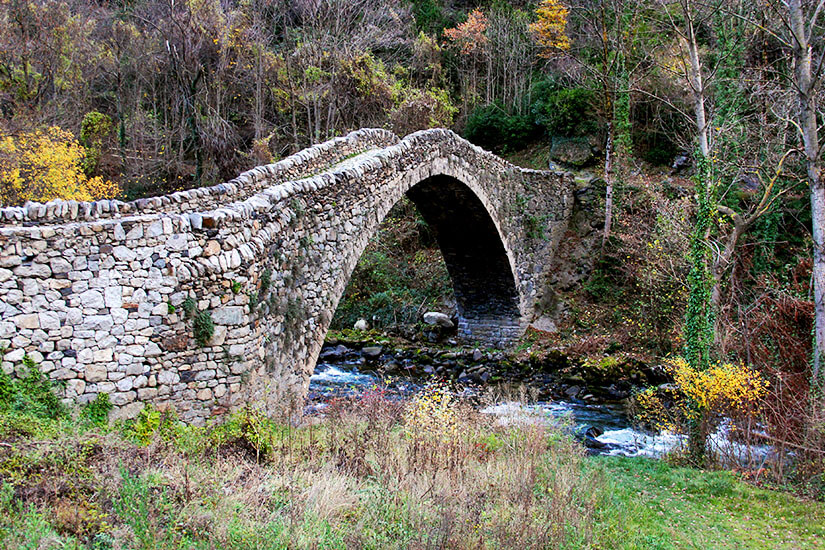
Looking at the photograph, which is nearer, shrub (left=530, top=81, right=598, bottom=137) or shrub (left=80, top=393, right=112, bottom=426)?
shrub (left=80, top=393, right=112, bottom=426)

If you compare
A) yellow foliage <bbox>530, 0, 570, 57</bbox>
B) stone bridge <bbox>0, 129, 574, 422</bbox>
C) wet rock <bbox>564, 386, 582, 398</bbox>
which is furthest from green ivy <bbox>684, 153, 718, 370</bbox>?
yellow foliage <bbox>530, 0, 570, 57</bbox>

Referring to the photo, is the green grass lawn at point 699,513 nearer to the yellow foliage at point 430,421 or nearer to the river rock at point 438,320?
the yellow foliage at point 430,421

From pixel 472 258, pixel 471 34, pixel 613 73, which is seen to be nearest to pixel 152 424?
pixel 472 258

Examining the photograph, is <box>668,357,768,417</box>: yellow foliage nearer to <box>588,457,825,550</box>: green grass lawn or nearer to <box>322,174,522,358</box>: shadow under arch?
<box>588,457,825,550</box>: green grass lawn

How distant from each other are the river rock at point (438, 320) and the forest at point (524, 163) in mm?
486

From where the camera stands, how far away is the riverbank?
404 cm

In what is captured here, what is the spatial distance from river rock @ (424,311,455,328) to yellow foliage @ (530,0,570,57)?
12.5m

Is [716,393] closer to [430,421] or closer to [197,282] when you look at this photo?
[430,421]

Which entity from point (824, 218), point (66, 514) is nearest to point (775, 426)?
point (824, 218)

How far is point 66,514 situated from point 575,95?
2122cm

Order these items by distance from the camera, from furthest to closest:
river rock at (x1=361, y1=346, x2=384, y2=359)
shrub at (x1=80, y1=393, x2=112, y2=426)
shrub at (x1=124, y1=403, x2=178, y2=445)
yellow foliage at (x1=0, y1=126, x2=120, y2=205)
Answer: river rock at (x1=361, y1=346, x2=384, y2=359) → yellow foliage at (x1=0, y1=126, x2=120, y2=205) → shrub at (x1=124, y1=403, x2=178, y2=445) → shrub at (x1=80, y1=393, x2=112, y2=426)

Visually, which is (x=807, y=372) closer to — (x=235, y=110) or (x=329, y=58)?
(x=329, y=58)

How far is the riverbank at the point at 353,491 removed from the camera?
4039 millimetres

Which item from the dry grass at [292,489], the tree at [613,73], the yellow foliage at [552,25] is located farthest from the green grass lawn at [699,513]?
the yellow foliage at [552,25]
